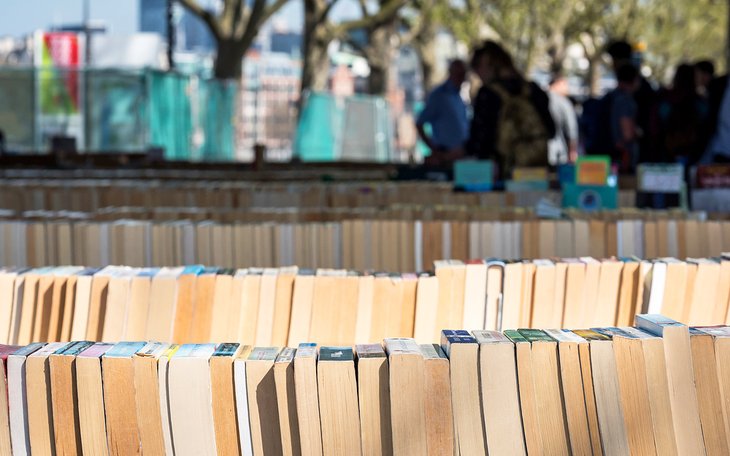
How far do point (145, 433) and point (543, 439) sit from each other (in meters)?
0.83

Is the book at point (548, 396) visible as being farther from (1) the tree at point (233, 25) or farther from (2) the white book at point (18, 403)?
(1) the tree at point (233, 25)

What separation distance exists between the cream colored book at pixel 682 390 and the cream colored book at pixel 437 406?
463 mm

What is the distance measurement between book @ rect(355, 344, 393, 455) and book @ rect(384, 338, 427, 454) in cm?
3

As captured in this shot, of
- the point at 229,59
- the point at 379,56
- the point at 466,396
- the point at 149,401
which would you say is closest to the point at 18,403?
the point at 149,401

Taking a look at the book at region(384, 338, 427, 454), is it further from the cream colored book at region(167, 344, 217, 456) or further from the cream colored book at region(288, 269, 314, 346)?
the cream colored book at region(288, 269, 314, 346)

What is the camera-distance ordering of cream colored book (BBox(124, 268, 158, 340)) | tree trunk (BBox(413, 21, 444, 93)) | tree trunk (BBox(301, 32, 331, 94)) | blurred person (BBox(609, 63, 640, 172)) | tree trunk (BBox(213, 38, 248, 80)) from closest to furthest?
cream colored book (BBox(124, 268, 158, 340)), blurred person (BBox(609, 63, 640, 172)), tree trunk (BBox(213, 38, 248, 80)), tree trunk (BBox(301, 32, 331, 94)), tree trunk (BBox(413, 21, 444, 93))

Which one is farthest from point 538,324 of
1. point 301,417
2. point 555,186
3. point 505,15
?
point 505,15

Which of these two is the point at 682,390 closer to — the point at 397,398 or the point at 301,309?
the point at 397,398

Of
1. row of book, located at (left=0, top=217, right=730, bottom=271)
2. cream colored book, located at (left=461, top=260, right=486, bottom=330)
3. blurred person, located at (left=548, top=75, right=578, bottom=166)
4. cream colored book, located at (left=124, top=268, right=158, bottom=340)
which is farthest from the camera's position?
blurred person, located at (left=548, top=75, right=578, bottom=166)

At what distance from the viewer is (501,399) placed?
7.57ft

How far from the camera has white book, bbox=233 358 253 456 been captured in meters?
2.33

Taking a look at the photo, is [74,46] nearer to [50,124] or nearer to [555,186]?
[50,124]

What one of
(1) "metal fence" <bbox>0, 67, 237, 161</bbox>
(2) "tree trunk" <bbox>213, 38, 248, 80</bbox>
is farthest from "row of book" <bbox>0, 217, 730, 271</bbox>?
(2) "tree trunk" <bbox>213, 38, 248, 80</bbox>

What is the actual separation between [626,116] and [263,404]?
24.3 feet
